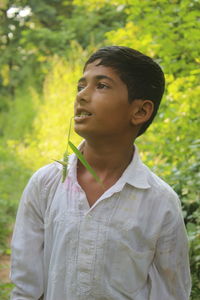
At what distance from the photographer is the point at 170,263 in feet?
5.91

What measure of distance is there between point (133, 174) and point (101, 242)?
0.25 m

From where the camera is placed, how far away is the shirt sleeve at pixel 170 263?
1789 mm

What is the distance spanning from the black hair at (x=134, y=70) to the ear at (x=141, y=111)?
0.02m

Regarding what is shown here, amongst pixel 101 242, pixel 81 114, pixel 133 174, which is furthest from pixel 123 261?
pixel 81 114

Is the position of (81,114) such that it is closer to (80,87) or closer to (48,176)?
(80,87)

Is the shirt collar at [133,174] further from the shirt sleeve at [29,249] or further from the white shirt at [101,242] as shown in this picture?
the shirt sleeve at [29,249]

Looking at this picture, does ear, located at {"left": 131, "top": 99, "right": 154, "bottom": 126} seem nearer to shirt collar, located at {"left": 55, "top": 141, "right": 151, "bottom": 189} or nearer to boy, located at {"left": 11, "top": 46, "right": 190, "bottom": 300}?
boy, located at {"left": 11, "top": 46, "right": 190, "bottom": 300}

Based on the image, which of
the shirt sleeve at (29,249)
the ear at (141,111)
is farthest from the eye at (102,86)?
the shirt sleeve at (29,249)

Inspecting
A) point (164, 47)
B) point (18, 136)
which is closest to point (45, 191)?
point (164, 47)

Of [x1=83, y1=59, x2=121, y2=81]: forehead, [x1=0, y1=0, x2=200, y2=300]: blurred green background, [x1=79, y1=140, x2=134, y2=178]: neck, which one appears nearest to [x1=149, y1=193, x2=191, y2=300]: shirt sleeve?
[x1=79, y1=140, x2=134, y2=178]: neck

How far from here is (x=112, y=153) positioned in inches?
74.2

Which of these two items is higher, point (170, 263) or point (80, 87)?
point (80, 87)

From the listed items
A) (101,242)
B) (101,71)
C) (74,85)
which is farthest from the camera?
(74,85)

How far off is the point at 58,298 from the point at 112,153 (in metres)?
0.49
